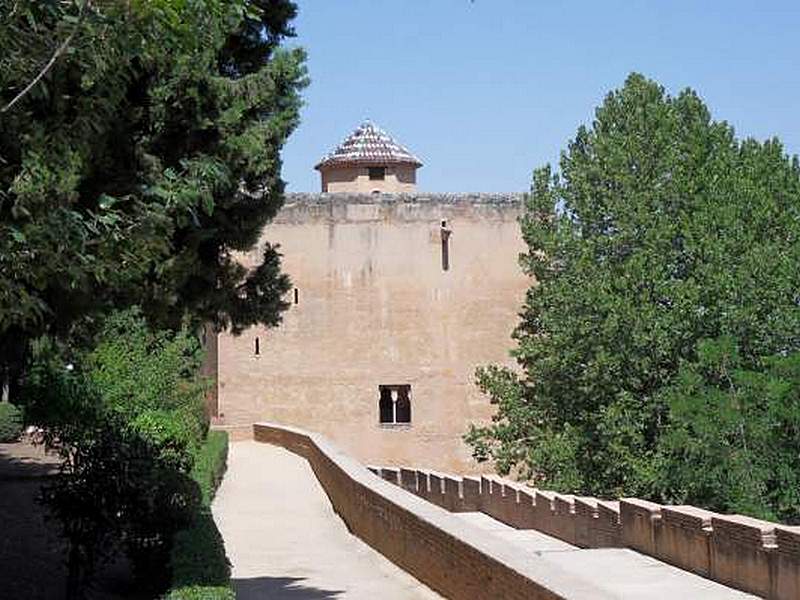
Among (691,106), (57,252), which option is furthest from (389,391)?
(57,252)

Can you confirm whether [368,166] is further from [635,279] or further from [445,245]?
[635,279]

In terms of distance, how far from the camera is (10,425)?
23.9 meters

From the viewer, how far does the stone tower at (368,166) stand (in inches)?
1747

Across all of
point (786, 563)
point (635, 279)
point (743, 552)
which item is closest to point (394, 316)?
point (635, 279)

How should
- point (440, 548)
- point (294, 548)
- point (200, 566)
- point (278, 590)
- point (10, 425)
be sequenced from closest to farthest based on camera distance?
point (200, 566) → point (440, 548) → point (278, 590) → point (294, 548) → point (10, 425)

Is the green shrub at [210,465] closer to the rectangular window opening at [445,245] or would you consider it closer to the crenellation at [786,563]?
the crenellation at [786,563]

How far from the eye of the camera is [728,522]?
48.6 ft

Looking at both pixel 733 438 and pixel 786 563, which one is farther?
pixel 733 438

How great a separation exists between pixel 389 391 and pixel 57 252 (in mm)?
33641

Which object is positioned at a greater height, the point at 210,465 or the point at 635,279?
the point at 635,279

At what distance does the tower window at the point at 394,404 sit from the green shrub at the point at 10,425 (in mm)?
15835

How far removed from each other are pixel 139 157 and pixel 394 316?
30.3 meters

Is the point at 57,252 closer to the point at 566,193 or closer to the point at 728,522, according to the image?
the point at 728,522

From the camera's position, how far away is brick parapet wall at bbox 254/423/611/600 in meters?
8.18
